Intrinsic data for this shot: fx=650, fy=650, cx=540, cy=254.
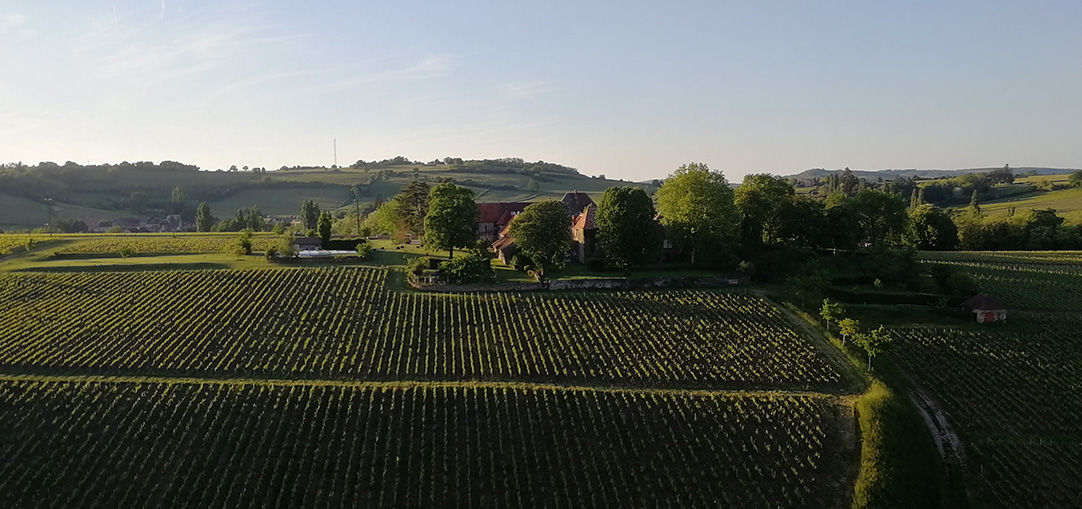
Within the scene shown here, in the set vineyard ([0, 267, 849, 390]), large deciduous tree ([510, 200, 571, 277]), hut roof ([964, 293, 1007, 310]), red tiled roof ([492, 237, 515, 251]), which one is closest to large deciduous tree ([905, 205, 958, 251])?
hut roof ([964, 293, 1007, 310])

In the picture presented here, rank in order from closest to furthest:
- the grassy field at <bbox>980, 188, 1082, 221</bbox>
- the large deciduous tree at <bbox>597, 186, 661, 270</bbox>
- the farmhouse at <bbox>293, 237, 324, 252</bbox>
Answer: the large deciduous tree at <bbox>597, 186, 661, 270</bbox> < the farmhouse at <bbox>293, 237, 324, 252</bbox> < the grassy field at <bbox>980, 188, 1082, 221</bbox>

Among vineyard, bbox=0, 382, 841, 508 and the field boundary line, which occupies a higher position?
the field boundary line

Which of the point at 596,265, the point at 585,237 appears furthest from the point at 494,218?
the point at 596,265

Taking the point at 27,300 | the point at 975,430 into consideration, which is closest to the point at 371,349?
the point at 27,300

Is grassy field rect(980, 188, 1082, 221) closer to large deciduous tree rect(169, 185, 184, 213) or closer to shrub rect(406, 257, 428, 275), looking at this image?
shrub rect(406, 257, 428, 275)

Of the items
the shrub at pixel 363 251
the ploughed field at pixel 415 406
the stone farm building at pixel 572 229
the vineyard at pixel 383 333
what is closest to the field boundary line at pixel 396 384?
the ploughed field at pixel 415 406

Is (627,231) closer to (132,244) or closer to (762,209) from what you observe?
(762,209)
